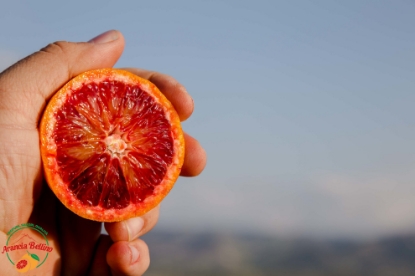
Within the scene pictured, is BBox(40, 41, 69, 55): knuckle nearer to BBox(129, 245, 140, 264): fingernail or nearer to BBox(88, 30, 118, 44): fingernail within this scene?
BBox(88, 30, 118, 44): fingernail

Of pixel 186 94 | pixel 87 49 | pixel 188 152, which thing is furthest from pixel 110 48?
pixel 188 152

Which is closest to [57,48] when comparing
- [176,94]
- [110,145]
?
[110,145]

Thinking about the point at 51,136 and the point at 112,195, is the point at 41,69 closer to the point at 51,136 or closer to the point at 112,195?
the point at 51,136

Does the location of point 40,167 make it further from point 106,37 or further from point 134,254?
point 106,37

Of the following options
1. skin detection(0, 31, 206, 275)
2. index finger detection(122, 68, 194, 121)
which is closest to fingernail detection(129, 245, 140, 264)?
skin detection(0, 31, 206, 275)

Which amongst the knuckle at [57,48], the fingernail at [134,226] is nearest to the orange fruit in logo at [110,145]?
the knuckle at [57,48]

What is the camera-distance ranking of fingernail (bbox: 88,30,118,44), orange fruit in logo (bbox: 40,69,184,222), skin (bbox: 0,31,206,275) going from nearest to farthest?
skin (bbox: 0,31,206,275), orange fruit in logo (bbox: 40,69,184,222), fingernail (bbox: 88,30,118,44)

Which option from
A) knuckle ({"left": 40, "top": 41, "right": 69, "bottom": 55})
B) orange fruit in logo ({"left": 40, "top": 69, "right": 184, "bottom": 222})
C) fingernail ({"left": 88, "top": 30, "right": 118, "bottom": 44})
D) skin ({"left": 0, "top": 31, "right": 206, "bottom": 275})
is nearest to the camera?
skin ({"left": 0, "top": 31, "right": 206, "bottom": 275})
